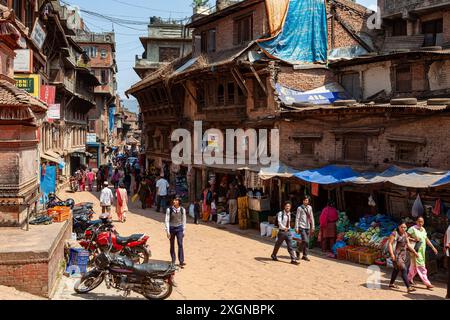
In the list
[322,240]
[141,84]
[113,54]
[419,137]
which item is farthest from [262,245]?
[113,54]

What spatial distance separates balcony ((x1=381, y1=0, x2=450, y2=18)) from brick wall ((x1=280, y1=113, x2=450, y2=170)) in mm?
7867

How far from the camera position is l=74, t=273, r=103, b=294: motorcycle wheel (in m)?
9.42

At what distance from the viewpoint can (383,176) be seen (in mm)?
14164

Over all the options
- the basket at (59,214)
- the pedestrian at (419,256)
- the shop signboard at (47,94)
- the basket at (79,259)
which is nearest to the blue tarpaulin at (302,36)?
the shop signboard at (47,94)

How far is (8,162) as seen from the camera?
10711 mm

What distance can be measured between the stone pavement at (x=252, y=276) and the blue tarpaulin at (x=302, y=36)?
933 centimetres

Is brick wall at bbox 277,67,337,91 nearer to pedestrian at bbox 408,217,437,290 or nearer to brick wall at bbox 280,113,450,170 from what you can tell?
brick wall at bbox 280,113,450,170

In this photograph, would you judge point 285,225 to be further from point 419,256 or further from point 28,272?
point 28,272

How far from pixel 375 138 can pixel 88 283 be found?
447 inches

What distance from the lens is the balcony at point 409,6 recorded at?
20531 mm

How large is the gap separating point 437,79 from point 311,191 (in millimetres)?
6535

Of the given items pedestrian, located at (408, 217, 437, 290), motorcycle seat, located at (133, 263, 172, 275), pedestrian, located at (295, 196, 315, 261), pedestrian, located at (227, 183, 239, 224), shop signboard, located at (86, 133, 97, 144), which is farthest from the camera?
shop signboard, located at (86, 133, 97, 144)

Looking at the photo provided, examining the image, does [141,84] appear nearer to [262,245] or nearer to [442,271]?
[262,245]

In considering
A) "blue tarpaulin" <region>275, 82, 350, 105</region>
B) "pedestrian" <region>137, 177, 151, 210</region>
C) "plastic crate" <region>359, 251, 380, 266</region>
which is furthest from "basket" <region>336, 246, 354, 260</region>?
"pedestrian" <region>137, 177, 151, 210</region>
